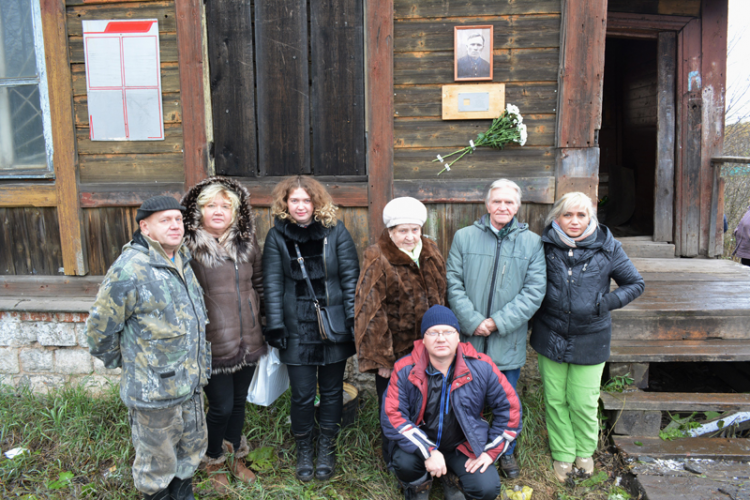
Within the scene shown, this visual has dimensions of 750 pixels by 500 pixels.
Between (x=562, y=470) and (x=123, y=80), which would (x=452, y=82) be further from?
(x=562, y=470)

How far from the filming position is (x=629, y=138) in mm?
7590

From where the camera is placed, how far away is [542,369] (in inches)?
126

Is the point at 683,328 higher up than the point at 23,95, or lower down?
lower down

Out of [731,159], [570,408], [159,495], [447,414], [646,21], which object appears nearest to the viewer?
[159,495]

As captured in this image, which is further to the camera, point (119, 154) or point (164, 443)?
point (119, 154)

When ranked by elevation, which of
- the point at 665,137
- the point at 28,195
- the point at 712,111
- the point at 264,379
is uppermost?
the point at 712,111

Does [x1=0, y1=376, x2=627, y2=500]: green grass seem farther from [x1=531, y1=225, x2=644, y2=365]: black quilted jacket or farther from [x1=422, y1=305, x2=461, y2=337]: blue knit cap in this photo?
[x1=422, y1=305, x2=461, y2=337]: blue knit cap

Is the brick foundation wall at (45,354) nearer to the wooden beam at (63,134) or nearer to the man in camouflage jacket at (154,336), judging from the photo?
the wooden beam at (63,134)

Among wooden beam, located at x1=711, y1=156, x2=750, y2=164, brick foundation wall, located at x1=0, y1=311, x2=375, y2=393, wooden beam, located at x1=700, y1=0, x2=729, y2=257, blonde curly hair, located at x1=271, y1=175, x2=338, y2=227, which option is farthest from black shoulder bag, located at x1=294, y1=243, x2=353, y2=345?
wooden beam, located at x1=700, y1=0, x2=729, y2=257

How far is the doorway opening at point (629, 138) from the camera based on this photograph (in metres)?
6.86

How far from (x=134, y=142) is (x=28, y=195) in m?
0.99

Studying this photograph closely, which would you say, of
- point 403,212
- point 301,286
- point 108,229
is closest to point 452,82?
point 403,212

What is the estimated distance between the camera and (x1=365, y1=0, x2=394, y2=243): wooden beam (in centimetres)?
361

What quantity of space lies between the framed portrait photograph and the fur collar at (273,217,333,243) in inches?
63.6
